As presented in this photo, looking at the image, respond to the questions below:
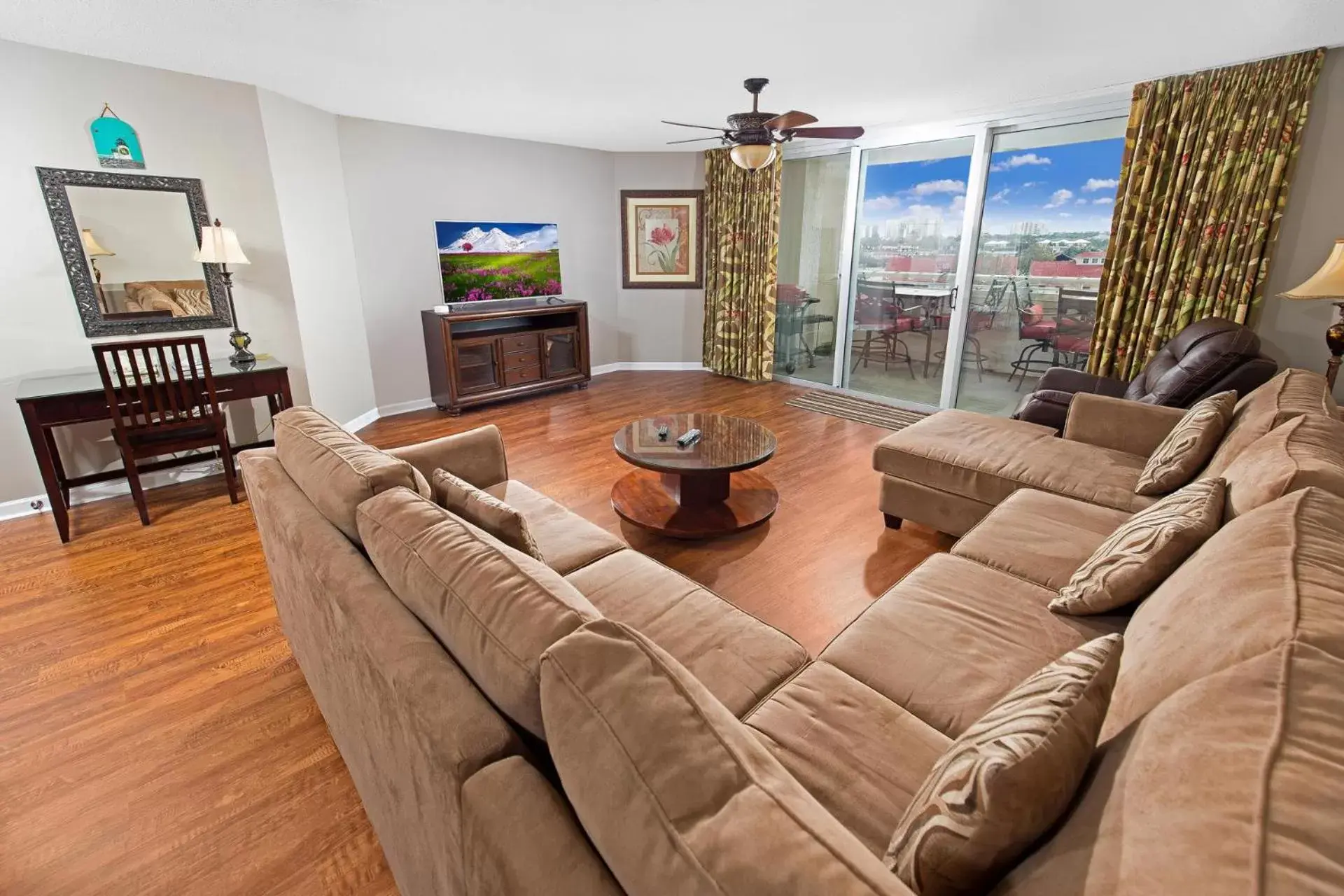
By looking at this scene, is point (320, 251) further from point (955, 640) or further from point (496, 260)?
point (955, 640)

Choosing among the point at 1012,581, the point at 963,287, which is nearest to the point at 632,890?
the point at 1012,581

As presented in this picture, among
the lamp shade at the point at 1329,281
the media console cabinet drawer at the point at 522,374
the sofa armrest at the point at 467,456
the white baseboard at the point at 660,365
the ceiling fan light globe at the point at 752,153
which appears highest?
the ceiling fan light globe at the point at 752,153

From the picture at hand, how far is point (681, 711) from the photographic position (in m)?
0.76

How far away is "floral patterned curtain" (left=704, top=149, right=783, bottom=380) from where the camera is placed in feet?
18.7

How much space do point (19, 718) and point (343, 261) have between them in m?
3.44

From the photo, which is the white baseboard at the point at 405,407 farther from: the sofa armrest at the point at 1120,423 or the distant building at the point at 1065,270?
the distant building at the point at 1065,270

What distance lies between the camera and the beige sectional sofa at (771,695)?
1.98ft

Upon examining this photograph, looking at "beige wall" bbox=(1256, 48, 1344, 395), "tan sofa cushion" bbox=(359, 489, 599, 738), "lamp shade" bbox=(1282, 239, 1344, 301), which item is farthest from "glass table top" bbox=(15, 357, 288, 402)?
"beige wall" bbox=(1256, 48, 1344, 395)

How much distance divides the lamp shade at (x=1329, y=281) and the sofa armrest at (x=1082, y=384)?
87 cm

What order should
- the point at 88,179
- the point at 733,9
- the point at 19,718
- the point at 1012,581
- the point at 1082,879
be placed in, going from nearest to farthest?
the point at 1082,879 < the point at 1012,581 < the point at 19,718 < the point at 733,9 < the point at 88,179

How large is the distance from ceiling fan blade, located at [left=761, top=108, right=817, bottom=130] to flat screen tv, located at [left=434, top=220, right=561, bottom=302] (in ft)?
10.2

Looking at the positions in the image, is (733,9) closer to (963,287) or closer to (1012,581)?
(1012,581)

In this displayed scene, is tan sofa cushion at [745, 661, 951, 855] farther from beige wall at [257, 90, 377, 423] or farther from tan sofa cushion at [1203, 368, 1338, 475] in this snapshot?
beige wall at [257, 90, 377, 423]

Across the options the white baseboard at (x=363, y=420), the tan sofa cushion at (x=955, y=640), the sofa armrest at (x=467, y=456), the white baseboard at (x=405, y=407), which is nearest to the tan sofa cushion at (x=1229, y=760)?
the tan sofa cushion at (x=955, y=640)
